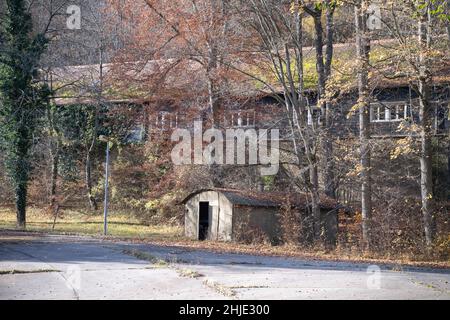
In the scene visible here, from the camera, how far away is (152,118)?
3609 cm

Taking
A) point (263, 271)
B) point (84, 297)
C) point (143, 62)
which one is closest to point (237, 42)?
point (143, 62)

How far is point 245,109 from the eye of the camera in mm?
33938

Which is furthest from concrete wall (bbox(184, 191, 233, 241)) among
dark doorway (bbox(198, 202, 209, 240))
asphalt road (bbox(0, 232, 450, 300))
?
asphalt road (bbox(0, 232, 450, 300))

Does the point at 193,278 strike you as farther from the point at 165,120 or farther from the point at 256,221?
the point at 165,120

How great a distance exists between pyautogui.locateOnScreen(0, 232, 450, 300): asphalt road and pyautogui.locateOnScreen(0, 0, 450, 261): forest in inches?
290

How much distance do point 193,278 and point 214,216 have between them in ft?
44.9

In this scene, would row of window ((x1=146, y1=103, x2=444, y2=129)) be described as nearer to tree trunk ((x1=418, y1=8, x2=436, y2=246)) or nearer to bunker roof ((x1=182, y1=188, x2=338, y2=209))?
bunker roof ((x1=182, y1=188, x2=338, y2=209))

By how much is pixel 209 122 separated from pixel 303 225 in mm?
10884

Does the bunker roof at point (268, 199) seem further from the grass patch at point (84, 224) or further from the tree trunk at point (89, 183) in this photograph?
the tree trunk at point (89, 183)

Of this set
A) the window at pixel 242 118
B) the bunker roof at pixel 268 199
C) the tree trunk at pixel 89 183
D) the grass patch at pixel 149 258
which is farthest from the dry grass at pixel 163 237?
the window at pixel 242 118

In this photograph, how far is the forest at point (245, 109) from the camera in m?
22.2

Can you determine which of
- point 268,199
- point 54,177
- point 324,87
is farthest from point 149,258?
point 54,177

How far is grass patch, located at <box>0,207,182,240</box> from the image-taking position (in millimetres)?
32500

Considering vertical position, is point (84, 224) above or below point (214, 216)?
below
